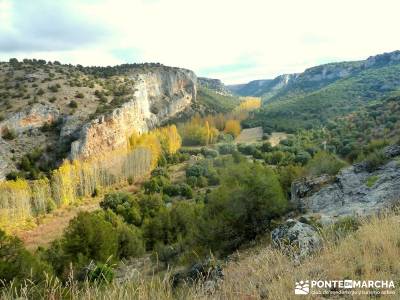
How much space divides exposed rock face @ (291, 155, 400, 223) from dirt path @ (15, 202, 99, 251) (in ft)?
96.3

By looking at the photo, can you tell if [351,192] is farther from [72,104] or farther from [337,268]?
[72,104]

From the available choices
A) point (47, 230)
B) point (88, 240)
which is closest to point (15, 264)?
point (88, 240)

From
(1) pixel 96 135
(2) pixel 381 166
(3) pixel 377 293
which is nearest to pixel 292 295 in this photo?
(3) pixel 377 293

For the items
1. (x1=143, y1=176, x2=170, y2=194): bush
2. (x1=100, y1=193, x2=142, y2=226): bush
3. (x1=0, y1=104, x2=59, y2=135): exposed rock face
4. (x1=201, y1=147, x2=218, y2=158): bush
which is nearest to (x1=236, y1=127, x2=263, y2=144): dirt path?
(x1=201, y1=147, x2=218, y2=158): bush

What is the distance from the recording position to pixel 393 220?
24.1 feet

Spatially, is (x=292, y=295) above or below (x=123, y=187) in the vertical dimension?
above

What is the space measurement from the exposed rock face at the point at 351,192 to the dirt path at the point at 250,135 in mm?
77457

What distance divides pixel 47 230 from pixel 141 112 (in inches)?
2123

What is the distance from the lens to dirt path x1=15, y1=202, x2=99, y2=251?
Result: 130 ft

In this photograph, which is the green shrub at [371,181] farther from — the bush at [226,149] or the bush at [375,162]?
the bush at [226,149]

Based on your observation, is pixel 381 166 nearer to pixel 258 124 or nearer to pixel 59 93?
pixel 59 93

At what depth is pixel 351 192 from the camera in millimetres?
18141

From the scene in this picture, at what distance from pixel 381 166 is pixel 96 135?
2169 inches

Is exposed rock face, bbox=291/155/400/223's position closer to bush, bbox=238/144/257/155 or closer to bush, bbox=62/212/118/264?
bush, bbox=62/212/118/264
